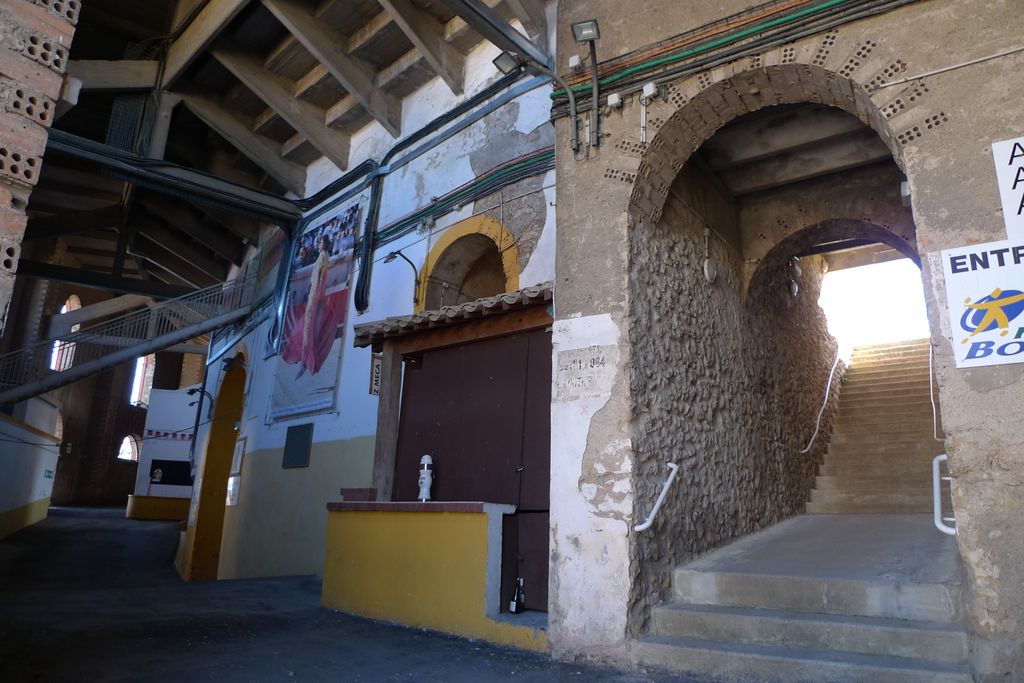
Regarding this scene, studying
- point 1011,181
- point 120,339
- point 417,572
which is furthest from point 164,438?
point 1011,181

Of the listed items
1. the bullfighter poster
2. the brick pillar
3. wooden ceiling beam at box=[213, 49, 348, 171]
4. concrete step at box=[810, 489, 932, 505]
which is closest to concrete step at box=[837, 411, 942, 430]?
concrete step at box=[810, 489, 932, 505]

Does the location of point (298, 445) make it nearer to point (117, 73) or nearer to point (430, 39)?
point (430, 39)

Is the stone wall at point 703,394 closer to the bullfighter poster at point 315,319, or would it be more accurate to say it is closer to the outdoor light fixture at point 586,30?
the outdoor light fixture at point 586,30

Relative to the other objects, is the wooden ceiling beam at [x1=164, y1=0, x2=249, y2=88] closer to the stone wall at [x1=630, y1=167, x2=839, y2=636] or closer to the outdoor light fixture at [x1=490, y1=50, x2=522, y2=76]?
the outdoor light fixture at [x1=490, y1=50, x2=522, y2=76]

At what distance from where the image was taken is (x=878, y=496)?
7367 millimetres

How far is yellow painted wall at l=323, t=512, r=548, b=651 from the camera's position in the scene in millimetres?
4895

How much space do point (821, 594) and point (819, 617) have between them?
0.24 meters

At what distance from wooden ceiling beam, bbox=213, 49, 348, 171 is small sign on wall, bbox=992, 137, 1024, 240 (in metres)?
9.49

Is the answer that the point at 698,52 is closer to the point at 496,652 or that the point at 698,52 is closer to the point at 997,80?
the point at 997,80

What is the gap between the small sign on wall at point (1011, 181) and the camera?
345 cm

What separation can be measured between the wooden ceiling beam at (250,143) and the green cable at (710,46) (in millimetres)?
8291

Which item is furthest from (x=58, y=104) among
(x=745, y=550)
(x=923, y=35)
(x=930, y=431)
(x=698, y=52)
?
(x=930, y=431)

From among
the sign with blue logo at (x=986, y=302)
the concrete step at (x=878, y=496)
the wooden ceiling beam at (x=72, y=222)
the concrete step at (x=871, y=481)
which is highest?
the wooden ceiling beam at (x=72, y=222)

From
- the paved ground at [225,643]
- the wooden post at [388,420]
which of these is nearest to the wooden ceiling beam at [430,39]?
the wooden post at [388,420]
